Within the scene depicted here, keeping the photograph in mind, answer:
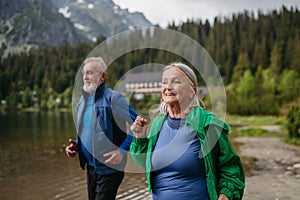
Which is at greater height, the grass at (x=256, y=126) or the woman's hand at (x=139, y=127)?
the woman's hand at (x=139, y=127)

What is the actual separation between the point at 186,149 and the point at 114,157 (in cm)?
117

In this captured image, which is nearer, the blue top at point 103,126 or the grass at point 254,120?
the blue top at point 103,126

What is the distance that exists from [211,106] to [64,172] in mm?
8781

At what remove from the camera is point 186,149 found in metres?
2.60

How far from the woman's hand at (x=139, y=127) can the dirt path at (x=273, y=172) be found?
5558 millimetres

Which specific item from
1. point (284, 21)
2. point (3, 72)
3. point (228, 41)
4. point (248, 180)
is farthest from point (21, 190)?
point (3, 72)

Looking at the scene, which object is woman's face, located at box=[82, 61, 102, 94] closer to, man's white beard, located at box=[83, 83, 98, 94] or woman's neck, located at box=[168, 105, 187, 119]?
man's white beard, located at box=[83, 83, 98, 94]

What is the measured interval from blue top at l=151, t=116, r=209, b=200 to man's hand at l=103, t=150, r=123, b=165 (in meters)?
0.91

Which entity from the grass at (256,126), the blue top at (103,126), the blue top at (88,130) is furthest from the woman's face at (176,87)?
the grass at (256,126)

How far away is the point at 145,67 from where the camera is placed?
3150 mm

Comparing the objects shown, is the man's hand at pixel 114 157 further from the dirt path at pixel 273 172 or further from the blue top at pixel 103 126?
the dirt path at pixel 273 172

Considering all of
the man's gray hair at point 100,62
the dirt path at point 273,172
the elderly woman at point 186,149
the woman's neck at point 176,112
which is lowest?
the dirt path at point 273,172

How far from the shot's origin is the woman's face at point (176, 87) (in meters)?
2.63

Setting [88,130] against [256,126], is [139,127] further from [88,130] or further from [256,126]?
[256,126]
